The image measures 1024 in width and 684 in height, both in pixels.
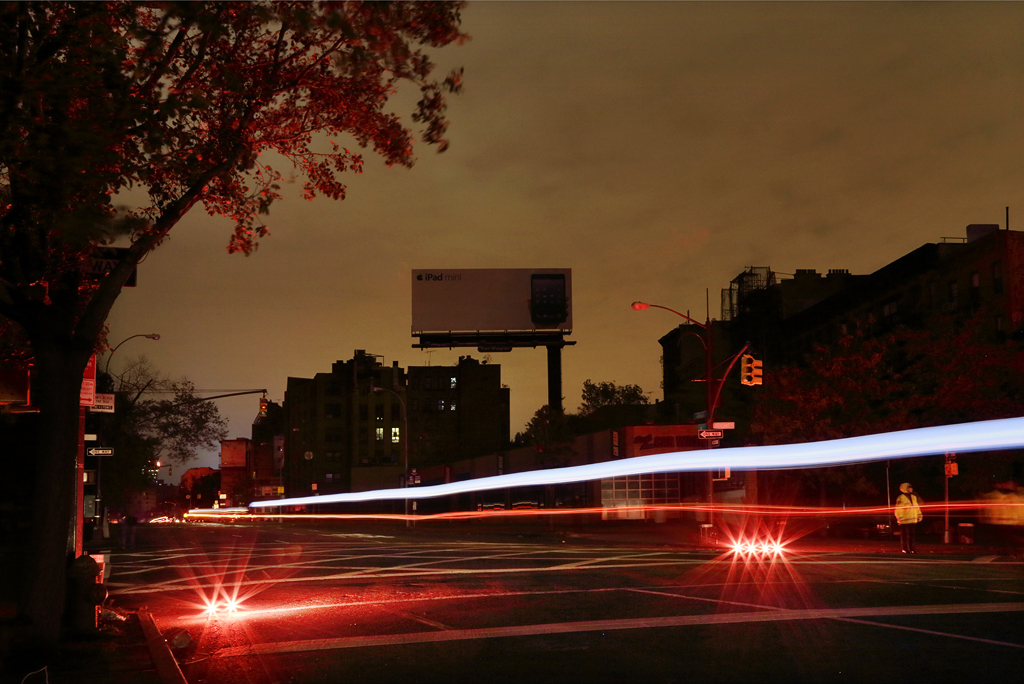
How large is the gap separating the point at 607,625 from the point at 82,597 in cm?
586

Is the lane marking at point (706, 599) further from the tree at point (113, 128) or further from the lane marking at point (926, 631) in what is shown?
the tree at point (113, 128)

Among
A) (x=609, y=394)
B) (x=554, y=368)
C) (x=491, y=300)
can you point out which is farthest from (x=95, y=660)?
(x=609, y=394)

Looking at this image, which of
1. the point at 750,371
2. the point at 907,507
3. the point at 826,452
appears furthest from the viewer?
the point at 750,371

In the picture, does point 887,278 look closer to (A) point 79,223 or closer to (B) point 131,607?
(B) point 131,607

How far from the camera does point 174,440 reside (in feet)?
180

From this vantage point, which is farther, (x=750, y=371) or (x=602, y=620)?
(x=750, y=371)

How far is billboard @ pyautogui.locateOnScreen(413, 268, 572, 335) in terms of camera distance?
2579 inches

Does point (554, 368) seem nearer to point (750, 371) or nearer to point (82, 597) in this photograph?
point (750, 371)

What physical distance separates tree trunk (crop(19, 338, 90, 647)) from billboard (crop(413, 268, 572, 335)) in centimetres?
5550

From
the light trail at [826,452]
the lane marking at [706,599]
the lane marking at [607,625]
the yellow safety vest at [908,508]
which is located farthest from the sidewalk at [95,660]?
the yellow safety vest at [908,508]

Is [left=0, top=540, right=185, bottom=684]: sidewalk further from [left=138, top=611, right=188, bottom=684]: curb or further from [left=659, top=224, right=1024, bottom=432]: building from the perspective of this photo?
[left=659, top=224, right=1024, bottom=432]: building

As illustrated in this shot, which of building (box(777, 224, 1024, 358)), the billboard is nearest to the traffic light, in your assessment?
building (box(777, 224, 1024, 358))

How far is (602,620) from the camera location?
37.7ft

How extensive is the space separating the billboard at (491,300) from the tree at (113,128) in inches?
2109
